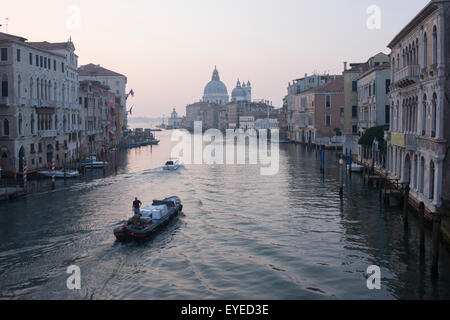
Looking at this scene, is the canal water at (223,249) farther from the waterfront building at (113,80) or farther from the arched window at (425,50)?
the waterfront building at (113,80)

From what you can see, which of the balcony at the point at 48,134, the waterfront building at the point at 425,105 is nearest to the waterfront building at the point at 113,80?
the balcony at the point at 48,134

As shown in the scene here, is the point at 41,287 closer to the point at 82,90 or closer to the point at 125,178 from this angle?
the point at 125,178

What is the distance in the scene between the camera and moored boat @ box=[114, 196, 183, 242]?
55.3 feet

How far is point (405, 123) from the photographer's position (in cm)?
2292

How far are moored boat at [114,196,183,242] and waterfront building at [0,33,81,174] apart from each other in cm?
1154

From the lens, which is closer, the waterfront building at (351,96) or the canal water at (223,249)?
the canal water at (223,249)

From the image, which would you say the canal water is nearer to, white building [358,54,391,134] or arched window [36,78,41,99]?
arched window [36,78,41,99]

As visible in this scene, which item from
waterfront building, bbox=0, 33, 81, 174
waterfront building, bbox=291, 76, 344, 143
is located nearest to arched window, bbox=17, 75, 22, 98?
waterfront building, bbox=0, 33, 81, 174

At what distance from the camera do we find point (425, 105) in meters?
19.0

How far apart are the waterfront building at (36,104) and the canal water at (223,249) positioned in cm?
561

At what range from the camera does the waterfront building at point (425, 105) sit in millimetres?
16625
